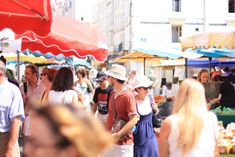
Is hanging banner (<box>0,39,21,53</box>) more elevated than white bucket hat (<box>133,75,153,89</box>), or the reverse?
hanging banner (<box>0,39,21,53</box>)

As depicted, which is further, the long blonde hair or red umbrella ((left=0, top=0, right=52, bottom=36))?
red umbrella ((left=0, top=0, right=52, bottom=36))

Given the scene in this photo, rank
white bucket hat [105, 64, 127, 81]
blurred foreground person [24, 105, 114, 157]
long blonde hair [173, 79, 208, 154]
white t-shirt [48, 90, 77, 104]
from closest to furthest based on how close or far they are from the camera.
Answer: blurred foreground person [24, 105, 114, 157] < long blonde hair [173, 79, 208, 154] < white t-shirt [48, 90, 77, 104] < white bucket hat [105, 64, 127, 81]

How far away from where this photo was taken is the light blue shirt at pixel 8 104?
5816 mm

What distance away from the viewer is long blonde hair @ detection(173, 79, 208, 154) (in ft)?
13.8

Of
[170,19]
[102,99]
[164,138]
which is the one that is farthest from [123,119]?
[170,19]

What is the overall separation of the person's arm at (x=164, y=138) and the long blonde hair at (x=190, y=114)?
0.10 metres

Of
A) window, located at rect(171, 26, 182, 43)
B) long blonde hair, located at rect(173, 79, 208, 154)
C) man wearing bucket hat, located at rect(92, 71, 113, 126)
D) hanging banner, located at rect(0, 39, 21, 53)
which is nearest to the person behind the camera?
long blonde hair, located at rect(173, 79, 208, 154)

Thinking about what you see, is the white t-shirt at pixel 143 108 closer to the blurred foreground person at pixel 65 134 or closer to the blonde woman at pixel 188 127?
the blonde woman at pixel 188 127

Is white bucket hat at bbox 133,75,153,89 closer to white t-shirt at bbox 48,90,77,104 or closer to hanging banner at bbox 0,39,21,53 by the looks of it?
white t-shirt at bbox 48,90,77,104

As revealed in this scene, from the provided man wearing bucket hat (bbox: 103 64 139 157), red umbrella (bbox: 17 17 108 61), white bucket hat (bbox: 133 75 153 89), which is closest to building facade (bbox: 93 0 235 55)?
red umbrella (bbox: 17 17 108 61)

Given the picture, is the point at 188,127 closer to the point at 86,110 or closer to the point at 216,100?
the point at 86,110

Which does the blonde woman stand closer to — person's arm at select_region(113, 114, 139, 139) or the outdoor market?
the outdoor market

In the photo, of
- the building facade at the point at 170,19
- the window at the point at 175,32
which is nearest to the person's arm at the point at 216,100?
the building facade at the point at 170,19

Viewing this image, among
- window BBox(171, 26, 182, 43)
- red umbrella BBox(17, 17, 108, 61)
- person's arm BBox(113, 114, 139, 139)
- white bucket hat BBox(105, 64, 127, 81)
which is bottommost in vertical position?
person's arm BBox(113, 114, 139, 139)
